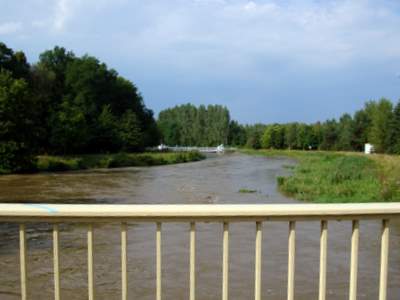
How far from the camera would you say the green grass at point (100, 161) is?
31.1 metres

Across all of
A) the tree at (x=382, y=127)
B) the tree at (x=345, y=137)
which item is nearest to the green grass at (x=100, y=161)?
the tree at (x=382, y=127)

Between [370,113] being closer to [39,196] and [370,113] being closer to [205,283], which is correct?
[39,196]

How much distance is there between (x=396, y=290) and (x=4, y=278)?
190 inches

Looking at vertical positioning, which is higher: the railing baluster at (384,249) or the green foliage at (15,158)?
the railing baluster at (384,249)

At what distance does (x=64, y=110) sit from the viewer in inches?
1597

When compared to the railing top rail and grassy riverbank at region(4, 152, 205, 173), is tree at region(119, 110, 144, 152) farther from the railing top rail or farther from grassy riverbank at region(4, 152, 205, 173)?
the railing top rail

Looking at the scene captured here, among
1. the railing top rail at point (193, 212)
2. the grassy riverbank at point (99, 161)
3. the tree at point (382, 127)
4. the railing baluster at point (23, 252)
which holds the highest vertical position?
the tree at point (382, 127)

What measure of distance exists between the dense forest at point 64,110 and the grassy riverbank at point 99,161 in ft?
4.41

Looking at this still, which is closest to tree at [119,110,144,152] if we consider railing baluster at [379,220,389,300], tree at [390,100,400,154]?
tree at [390,100,400,154]

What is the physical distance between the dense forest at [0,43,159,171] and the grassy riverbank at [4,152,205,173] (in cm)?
134

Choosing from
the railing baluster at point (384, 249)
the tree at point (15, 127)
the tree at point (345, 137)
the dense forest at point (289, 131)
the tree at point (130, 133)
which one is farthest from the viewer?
the tree at point (345, 137)

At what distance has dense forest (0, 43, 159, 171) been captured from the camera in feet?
91.5

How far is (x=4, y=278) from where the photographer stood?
5359 mm

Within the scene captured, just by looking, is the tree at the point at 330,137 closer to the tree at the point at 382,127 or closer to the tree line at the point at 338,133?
the tree line at the point at 338,133
